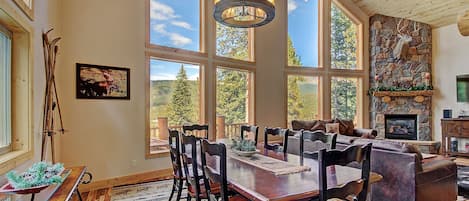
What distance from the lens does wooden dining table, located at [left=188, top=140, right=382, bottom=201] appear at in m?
1.85

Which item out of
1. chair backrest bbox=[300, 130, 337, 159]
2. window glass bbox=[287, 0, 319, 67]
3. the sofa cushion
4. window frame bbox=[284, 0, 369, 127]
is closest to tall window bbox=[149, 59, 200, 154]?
window frame bbox=[284, 0, 369, 127]

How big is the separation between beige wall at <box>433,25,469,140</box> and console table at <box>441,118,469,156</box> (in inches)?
25.3

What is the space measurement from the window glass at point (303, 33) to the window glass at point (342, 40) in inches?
24.8

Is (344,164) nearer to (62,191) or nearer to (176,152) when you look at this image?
(176,152)

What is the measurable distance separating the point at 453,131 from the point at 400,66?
2194 mm

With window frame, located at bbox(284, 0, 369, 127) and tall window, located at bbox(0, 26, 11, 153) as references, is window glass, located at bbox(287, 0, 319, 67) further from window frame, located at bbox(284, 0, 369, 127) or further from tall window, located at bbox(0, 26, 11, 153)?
tall window, located at bbox(0, 26, 11, 153)

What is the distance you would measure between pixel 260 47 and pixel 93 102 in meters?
3.96

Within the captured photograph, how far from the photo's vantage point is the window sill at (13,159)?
220 cm

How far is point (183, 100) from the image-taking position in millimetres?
5809

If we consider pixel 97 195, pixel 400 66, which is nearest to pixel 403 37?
pixel 400 66

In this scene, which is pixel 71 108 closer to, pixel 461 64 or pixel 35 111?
pixel 35 111

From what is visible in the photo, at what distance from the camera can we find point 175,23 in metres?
5.70

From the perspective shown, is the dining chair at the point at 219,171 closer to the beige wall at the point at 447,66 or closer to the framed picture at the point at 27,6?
the framed picture at the point at 27,6

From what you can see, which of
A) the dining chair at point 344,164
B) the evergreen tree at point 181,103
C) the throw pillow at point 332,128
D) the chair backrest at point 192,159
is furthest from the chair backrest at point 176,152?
the throw pillow at point 332,128
